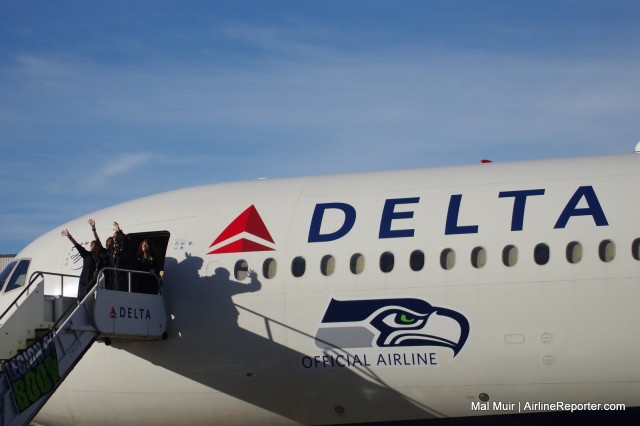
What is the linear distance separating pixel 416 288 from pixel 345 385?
2.24 metres

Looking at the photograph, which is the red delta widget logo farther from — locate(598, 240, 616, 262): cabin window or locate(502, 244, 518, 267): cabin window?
locate(598, 240, 616, 262): cabin window

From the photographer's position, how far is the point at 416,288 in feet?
57.1

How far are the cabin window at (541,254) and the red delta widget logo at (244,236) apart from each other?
5.10 m

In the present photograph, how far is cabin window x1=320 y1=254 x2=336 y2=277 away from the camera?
18156mm

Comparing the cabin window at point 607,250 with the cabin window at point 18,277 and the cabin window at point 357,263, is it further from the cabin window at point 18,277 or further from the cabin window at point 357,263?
the cabin window at point 18,277

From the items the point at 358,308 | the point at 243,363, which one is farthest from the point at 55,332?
the point at 358,308

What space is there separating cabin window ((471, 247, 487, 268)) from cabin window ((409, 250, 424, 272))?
92 cm

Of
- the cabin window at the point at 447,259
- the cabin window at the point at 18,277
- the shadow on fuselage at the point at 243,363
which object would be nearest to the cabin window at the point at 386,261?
the cabin window at the point at 447,259

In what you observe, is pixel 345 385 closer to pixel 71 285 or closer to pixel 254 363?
pixel 254 363

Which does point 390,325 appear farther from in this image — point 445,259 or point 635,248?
point 635,248

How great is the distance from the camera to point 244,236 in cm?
1931

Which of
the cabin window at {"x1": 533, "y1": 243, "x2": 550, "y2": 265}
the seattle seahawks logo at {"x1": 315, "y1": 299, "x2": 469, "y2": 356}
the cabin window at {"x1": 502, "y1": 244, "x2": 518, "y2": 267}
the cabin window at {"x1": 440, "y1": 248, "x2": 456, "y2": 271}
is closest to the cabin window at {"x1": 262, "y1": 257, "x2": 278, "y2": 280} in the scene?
the seattle seahawks logo at {"x1": 315, "y1": 299, "x2": 469, "y2": 356}

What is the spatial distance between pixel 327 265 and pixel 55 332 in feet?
16.4

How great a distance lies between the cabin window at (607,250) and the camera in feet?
53.6
